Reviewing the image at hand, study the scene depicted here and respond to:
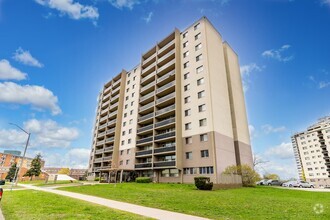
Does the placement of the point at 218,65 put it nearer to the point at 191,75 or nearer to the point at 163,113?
the point at 191,75

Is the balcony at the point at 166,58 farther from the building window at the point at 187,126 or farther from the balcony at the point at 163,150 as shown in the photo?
the balcony at the point at 163,150

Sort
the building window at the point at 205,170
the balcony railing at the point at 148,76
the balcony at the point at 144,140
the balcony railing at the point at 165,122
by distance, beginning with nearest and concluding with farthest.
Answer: the building window at the point at 205,170, the balcony railing at the point at 165,122, the balcony at the point at 144,140, the balcony railing at the point at 148,76

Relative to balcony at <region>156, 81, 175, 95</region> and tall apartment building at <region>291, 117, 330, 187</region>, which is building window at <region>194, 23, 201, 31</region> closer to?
balcony at <region>156, 81, 175, 95</region>

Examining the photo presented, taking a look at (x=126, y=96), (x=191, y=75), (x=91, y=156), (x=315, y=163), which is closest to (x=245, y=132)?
(x=191, y=75)

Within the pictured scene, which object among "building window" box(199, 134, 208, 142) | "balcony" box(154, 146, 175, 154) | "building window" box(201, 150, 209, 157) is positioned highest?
"building window" box(199, 134, 208, 142)

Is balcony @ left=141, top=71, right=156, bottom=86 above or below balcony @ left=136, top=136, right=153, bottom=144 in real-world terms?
above

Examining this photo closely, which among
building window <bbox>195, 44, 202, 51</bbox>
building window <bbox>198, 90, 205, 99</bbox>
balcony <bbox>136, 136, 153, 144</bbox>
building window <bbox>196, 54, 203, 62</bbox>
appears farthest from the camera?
balcony <bbox>136, 136, 153, 144</bbox>

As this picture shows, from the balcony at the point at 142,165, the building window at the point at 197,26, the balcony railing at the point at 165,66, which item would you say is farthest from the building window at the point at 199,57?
the balcony at the point at 142,165

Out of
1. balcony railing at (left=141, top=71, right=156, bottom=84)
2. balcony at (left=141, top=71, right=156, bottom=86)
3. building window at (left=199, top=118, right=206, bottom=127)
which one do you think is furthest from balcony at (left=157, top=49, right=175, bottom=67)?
building window at (left=199, top=118, right=206, bottom=127)

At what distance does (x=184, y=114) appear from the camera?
37531 millimetres

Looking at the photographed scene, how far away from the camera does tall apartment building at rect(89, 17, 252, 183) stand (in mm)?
33469

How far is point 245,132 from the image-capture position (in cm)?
4266

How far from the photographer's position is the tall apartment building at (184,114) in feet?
110

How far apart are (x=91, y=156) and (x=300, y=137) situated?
4301 inches
